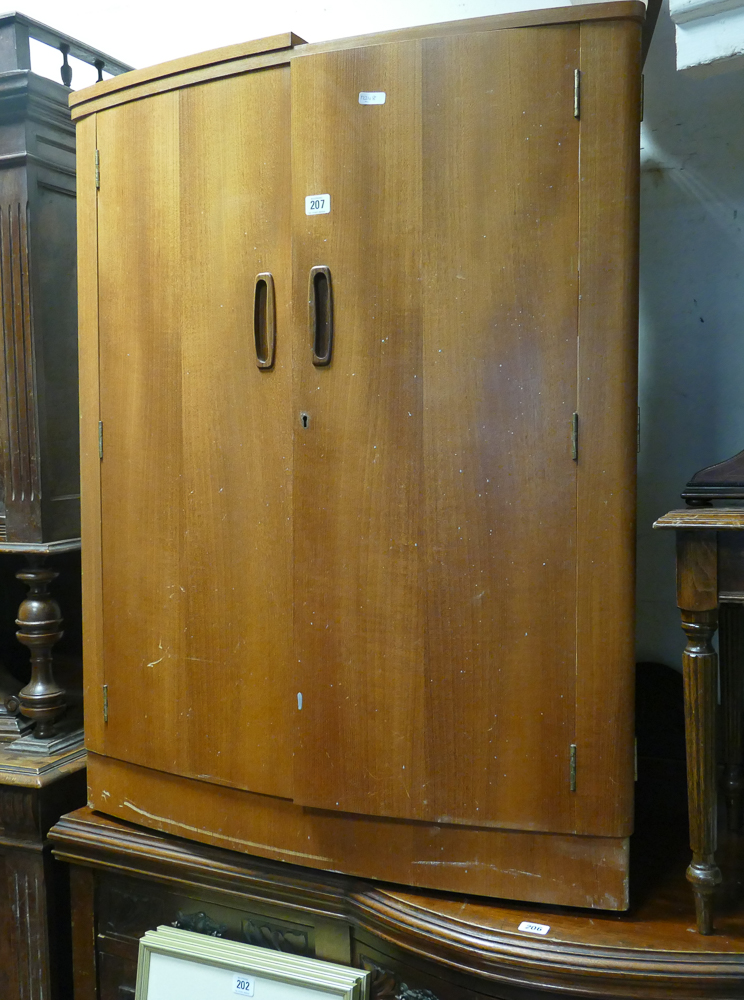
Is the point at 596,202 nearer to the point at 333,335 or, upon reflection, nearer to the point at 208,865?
→ the point at 333,335

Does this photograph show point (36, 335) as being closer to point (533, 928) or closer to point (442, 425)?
point (442, 425)

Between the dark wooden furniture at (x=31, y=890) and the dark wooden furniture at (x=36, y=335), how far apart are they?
17 cm

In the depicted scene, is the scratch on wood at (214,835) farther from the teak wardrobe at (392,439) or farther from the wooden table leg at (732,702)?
the wooden table leg at (732,702)

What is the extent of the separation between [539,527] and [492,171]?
1.88ft

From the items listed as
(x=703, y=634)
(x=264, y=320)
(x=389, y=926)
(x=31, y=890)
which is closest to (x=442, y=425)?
(x=264, y=320)

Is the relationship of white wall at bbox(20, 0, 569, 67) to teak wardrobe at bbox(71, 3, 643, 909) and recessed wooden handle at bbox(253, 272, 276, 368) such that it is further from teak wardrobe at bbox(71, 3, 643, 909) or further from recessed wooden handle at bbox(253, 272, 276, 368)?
recessed wooden handle at bbox(253, 272, 276, 368)

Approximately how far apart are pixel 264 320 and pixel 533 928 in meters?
1.12

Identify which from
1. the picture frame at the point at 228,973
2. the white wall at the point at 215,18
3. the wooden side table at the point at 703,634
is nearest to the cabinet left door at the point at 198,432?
the picture frame at the point at 228,973

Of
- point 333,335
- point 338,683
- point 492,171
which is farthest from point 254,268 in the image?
point 338,683

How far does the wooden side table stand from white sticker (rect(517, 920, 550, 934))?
9.4 inches

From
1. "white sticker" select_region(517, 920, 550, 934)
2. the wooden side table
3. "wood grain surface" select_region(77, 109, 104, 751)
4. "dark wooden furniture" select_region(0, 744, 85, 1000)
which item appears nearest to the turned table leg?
the wooden side table

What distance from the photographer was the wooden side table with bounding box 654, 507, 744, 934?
1.30 meters

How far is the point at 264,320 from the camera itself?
1.57 m

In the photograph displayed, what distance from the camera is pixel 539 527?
141 centimetres
